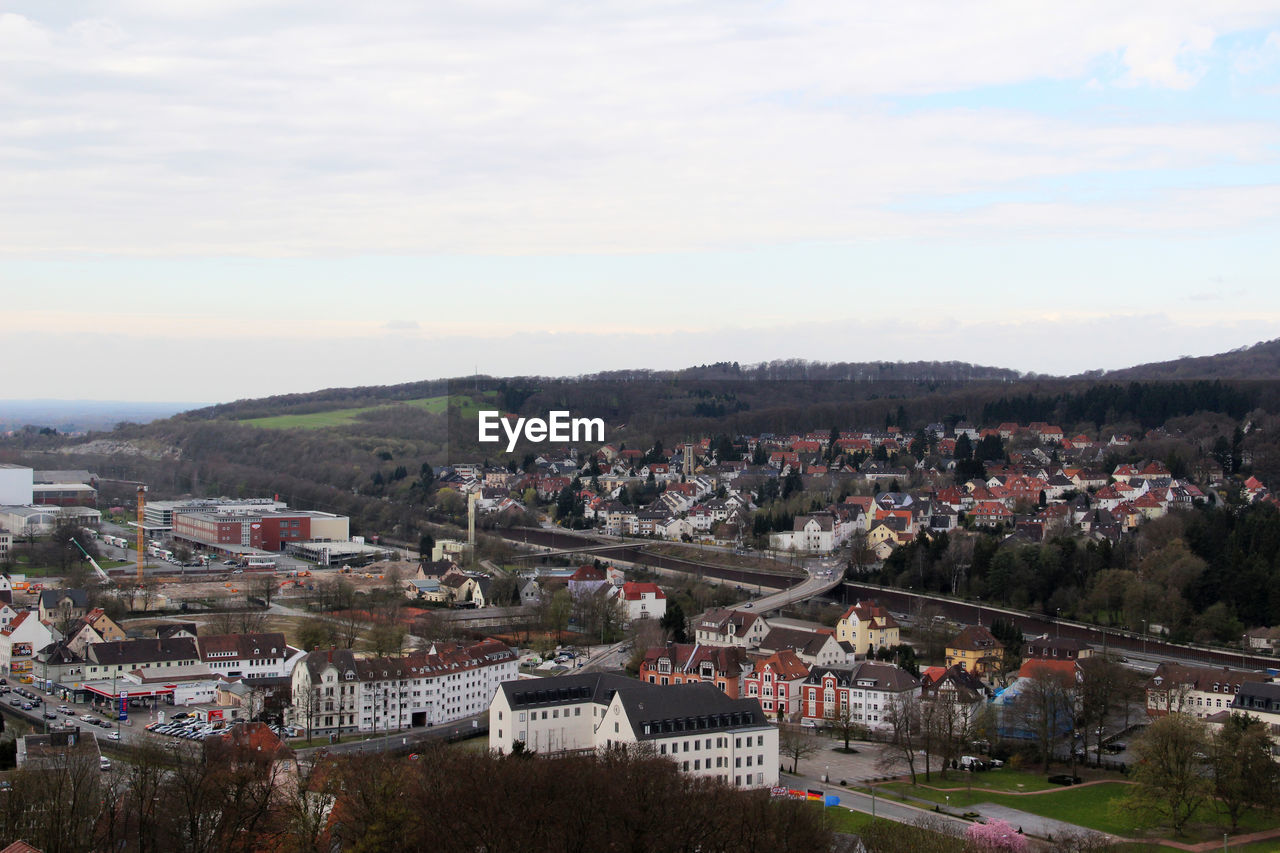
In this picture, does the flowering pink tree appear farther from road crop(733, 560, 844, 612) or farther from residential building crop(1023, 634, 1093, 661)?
road crop(733, 560, 844, 612)

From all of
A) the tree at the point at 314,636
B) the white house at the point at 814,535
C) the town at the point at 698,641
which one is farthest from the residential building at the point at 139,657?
the white house at the point at 814,535

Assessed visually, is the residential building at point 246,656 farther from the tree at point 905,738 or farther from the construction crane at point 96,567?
the construction crane at point 96,567

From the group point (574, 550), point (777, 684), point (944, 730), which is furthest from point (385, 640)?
point (574, 550)

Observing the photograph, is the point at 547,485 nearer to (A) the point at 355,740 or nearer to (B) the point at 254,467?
(B) the point at 254,467

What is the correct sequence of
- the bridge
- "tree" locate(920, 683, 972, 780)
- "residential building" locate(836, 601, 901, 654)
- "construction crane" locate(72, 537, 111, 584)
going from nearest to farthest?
"tree" locate(920, 683, 972, 780), "residential building" locate(836, 601, 901, 654), "construction crane" locate(72, 537, 111, 584), the bridge

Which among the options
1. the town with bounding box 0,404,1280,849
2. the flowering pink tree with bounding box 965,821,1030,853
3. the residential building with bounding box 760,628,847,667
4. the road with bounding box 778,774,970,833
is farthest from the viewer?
the residential building with bounding box 760,628,847,667

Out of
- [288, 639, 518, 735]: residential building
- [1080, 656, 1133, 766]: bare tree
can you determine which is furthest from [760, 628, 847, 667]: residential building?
[288, 639, 518, 735]: residential building
